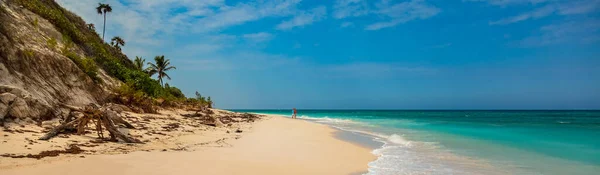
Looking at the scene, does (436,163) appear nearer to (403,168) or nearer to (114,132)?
(403,168)

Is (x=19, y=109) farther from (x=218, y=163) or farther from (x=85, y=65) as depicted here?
(x=85, y=65)

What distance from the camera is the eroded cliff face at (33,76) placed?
898 cm

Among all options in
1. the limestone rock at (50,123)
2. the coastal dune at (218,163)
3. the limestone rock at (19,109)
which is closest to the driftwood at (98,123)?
the limestone rock at (50,123)

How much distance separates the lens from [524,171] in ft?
26.8

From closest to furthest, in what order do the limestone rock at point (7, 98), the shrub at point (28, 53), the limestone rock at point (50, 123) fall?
1. the limestone rock at point (7, 98)
2. the limestone rock at point (50, 123)
3. the shrub at point (28, 53)

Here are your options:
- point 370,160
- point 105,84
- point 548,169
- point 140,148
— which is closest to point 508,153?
point 548,169

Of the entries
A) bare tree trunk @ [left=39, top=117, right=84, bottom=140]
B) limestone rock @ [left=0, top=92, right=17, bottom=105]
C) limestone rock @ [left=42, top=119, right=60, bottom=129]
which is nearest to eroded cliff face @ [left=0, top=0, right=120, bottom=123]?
limestone rock @ [left=0, top=92, right=17, bottom=105]

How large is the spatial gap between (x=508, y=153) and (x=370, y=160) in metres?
5.82

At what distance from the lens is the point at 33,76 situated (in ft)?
38.1

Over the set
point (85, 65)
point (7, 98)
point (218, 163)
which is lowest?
point (218, 163)

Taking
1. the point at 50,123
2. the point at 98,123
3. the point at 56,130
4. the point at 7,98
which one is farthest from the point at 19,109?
the point at 98,123

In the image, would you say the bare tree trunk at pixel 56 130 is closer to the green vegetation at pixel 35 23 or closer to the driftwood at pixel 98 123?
the driftwood at pixel 98 123

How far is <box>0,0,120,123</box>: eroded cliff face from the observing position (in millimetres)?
8978

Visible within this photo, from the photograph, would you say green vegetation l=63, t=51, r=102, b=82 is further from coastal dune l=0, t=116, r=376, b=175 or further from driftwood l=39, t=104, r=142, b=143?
coastal dune l=0, t=116, r=376, b=175
